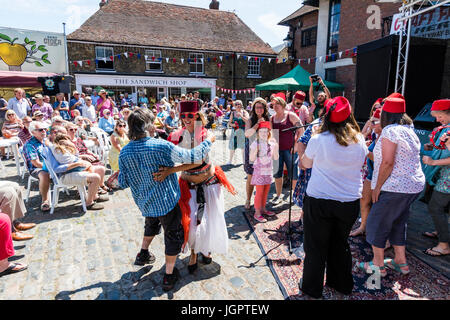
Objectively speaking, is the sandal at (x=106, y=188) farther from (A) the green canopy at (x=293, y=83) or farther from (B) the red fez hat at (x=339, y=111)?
(A) the green canopy at (x=293, y=83)

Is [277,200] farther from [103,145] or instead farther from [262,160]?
[103,145]

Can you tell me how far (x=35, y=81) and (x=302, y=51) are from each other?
17378 mm

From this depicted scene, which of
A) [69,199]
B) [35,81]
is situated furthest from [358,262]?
[35,81]

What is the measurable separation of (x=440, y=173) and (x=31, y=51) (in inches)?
743

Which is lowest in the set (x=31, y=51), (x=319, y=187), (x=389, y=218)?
(x=389, y=218)

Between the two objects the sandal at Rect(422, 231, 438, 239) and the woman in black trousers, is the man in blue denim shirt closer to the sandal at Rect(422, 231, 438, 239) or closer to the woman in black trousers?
the woman in black trousers

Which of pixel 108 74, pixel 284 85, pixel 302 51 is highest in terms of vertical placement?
pixel 302 51

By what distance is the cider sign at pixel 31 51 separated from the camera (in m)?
14.5

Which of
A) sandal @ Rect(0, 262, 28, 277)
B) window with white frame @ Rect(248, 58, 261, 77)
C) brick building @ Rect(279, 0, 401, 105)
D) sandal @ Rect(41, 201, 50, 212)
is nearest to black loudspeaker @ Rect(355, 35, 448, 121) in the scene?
brick building @ Rect(279, 0, 401, 105)

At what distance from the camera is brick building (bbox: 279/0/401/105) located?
14.3m

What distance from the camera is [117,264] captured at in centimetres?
Result: 324

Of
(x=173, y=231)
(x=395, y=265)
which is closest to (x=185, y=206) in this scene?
(x=173, y=231)

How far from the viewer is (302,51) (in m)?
20.7
